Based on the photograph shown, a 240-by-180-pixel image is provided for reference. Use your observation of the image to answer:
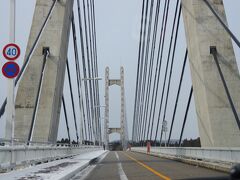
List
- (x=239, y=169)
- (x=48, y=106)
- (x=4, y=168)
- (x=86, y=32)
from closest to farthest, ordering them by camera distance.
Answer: (x=239, y=169) → (x=4, y=168) → (x=48, y=106) → (x=86, y=32)

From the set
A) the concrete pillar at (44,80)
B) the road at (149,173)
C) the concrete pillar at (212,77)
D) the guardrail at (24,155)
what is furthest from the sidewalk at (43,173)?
the concrete pillar at (212,77)

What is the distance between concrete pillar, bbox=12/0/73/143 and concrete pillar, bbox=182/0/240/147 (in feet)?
25.1

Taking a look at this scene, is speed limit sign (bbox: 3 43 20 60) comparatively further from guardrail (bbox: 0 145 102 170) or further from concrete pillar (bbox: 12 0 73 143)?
concrete pillar (bbox: 12 0 73 143)

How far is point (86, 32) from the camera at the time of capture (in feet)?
123

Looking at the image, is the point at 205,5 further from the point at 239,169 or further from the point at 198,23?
the point at 239,169

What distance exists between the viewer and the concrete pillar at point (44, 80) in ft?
76.2

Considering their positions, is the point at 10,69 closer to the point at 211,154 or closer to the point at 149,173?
the point at 149,173

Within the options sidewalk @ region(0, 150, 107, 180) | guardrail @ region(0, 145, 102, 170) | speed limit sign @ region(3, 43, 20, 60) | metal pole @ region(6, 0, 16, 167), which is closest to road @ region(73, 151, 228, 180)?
sidewalk @ region(0, 150, 107, 180)

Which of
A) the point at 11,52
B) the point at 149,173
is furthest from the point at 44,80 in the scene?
the point at 11,52

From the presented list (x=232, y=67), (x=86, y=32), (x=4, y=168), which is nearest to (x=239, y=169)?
(x=4, y=168)

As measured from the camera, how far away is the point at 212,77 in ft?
72.1

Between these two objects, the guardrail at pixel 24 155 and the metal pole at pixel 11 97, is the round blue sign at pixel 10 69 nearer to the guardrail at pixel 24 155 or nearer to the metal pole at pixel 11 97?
the metal pole at pixel 11 97

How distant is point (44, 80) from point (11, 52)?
12698 millimetres

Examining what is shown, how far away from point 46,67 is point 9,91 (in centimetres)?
1243
